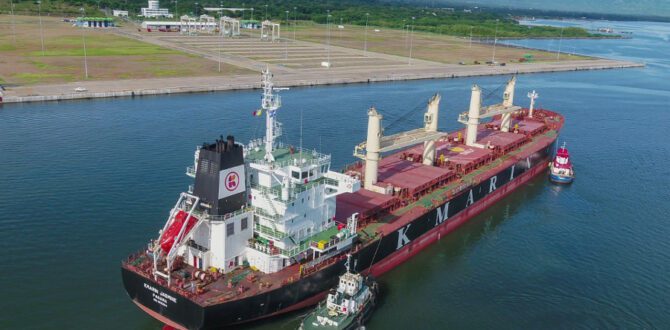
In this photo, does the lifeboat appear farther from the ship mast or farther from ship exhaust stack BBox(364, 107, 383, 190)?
ship exhaust stack BBox(364, 107, 383, 190)

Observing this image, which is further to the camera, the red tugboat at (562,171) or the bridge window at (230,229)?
the red tugboat at (562,171)

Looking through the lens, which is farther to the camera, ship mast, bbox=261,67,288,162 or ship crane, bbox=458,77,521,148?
ship crane, bbox=458,77,521,148

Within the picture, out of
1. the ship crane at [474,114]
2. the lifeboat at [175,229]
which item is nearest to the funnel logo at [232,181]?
the lifeboat at [175,229]

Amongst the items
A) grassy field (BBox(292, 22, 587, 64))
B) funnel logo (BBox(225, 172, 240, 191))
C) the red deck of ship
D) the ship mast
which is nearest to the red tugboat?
the red deck of ship

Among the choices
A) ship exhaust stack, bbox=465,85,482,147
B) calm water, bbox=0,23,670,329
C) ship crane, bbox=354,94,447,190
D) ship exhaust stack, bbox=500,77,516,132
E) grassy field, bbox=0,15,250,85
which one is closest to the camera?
calm water, bbox=0,23,670,329

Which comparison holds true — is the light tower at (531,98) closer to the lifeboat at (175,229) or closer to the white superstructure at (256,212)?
the white superstructure at (256,212)

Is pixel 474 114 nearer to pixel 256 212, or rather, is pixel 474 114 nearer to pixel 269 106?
pixel 269 106
